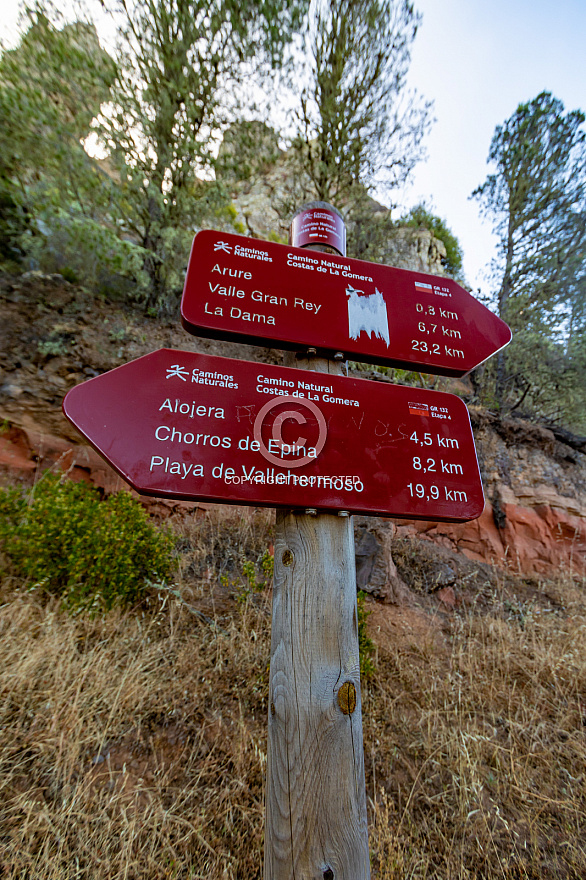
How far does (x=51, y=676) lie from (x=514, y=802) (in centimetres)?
287

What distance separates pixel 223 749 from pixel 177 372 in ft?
7.55

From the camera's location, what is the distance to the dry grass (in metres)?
1.83

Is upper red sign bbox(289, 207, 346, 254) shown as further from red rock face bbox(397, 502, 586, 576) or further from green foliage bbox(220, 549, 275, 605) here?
red rock face bbox(397, 502, 586, 576)

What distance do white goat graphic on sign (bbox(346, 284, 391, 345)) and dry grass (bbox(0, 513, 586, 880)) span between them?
2.43m

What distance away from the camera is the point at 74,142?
5852 mm

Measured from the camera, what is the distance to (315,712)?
128 cm

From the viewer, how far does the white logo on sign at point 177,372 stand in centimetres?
144

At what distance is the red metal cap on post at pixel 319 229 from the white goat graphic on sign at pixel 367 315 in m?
0.37

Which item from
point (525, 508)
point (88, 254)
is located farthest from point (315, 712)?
point (88, 254)

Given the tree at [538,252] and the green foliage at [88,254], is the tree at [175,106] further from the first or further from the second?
the tree at [538,252]

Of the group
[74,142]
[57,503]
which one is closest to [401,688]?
[57,503]

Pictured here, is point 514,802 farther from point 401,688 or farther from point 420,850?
point 401,688

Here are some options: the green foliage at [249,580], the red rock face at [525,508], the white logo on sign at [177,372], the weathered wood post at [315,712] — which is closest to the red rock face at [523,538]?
the red rock face at [525,508]

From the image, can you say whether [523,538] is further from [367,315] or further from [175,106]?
[175,106]
